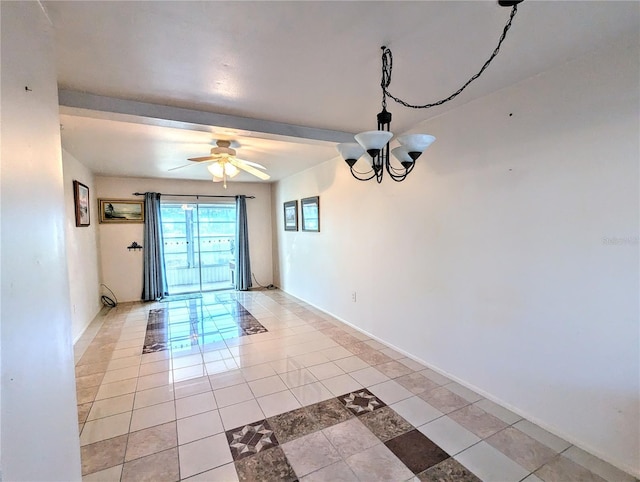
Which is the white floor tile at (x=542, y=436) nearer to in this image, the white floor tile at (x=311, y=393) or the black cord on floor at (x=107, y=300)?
the white floor tile at (x=311, y=393)

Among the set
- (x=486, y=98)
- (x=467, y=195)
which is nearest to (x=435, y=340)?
(x=467, y=195)

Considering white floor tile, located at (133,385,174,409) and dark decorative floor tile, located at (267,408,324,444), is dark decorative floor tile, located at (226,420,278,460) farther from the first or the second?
white floor tile, located at (133,385,174,409)

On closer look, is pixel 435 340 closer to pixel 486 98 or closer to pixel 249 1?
pixel 486 98

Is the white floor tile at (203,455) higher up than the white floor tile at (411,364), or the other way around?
the white floor tile at (411,364)

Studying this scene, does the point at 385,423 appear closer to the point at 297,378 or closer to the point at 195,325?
the point at 297,378

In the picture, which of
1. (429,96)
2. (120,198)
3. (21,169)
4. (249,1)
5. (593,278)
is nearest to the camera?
(21,169)

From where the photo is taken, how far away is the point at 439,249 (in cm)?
268

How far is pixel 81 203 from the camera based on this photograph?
162 inches

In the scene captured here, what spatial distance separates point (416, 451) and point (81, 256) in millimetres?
4565

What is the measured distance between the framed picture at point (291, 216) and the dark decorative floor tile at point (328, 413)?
356cm

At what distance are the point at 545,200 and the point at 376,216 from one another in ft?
5.56

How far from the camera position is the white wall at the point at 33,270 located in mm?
858

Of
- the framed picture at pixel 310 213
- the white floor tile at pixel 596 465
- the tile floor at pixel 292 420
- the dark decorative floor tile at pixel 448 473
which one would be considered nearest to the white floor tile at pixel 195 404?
the tile floor at pixel 292 420

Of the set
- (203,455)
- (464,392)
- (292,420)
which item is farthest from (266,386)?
(464,392)
